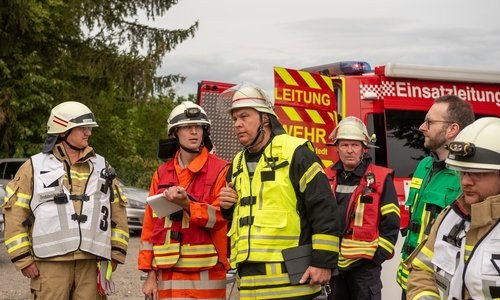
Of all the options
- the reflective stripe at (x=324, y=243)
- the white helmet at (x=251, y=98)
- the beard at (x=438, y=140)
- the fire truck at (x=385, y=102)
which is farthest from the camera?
the fire truck at (x=385, y=102)

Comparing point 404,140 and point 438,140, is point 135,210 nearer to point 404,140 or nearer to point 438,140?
point 404,140

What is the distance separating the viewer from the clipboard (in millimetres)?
4129

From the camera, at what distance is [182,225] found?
5062 mm

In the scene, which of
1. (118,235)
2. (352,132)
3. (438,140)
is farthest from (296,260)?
(118,235)

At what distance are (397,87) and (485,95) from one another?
101cm

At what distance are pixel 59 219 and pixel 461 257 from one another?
3147 mm

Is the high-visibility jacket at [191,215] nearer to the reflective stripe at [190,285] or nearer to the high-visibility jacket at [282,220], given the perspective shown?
the reflective stripe at [190,285]

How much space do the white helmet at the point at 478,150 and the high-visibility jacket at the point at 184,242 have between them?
7.62ft

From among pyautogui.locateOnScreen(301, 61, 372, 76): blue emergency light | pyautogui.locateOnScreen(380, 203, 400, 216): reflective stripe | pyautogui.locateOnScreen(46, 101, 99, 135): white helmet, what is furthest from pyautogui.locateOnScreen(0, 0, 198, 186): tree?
pyautogui.locateOnScreen(380, 203, 400, 216): reflective stripe

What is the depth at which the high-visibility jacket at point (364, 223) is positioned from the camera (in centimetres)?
523

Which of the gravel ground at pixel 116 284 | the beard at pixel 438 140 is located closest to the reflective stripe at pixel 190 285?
the beard at pixel 438 140

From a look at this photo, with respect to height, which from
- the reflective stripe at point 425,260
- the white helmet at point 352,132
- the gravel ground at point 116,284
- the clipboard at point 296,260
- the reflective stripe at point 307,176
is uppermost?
the white helmet at point 352,132

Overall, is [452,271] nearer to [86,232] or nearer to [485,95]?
[86,232]

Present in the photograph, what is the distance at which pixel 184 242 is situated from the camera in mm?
5027
